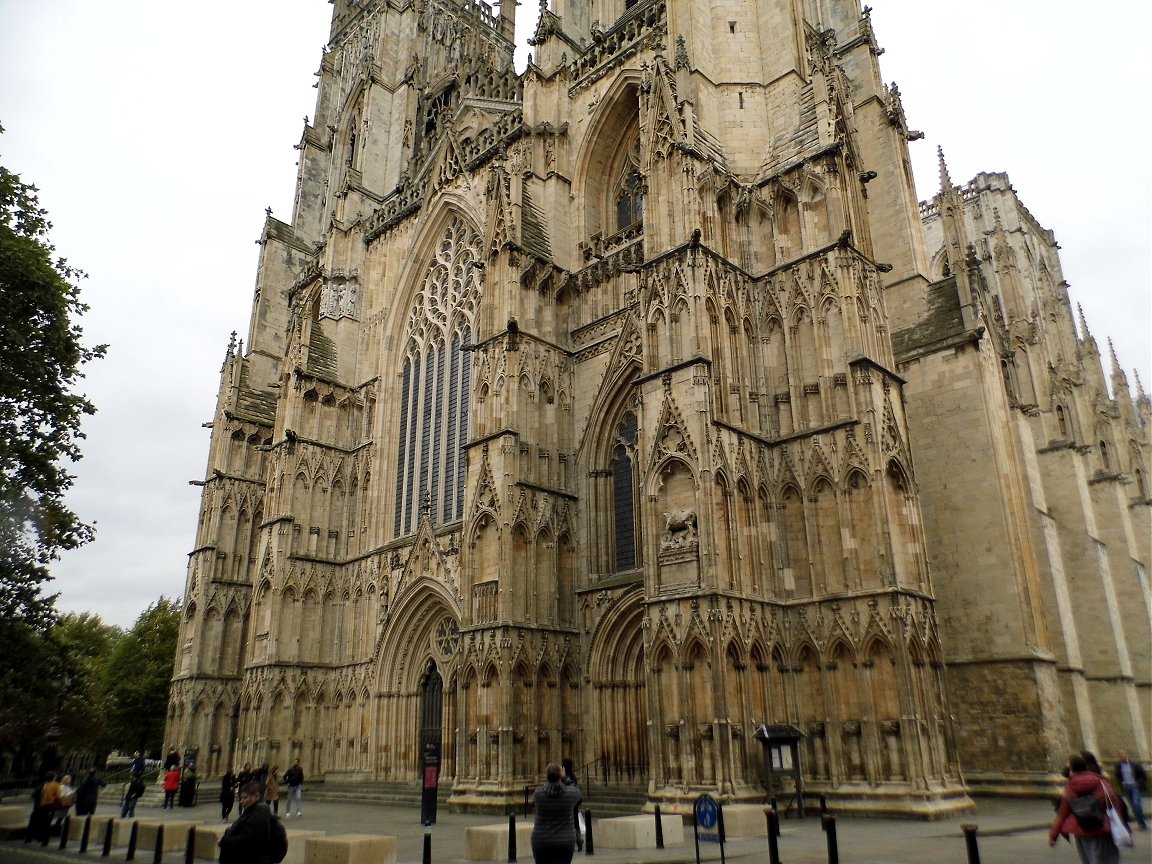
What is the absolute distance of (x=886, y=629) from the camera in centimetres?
1542

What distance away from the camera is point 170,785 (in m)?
23.1

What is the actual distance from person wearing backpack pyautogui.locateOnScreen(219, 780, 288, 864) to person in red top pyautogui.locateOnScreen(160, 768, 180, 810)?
1965cm

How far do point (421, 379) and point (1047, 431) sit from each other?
1950 cm

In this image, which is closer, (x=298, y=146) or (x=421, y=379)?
(x=421, y=379)

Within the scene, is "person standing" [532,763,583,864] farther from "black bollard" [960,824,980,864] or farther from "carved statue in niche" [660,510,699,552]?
"carved statue in niche" [660,510,699,552]

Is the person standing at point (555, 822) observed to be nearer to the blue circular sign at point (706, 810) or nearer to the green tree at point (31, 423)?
the blue circular sign at point (706, 810)

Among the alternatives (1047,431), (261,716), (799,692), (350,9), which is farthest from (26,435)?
(350,9)

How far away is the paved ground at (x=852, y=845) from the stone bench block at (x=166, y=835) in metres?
0.23

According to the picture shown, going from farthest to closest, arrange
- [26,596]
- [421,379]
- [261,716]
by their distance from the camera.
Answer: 1. [421,379]
2. [261,716]
3. [26,596]

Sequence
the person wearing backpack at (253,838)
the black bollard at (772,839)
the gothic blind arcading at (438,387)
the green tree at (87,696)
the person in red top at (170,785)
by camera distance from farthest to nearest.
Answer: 1. the green tree at (87,696)
2. the gothic blind arcading at (438,387)
3. the person in red top at (170,785)
4. the black bollard at (772,839)
5. the person wearing backpack at (253,838)

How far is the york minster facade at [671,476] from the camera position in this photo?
16188 millimetres

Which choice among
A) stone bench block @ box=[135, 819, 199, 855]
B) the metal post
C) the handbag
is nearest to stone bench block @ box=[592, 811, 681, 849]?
stone bench block @ box=[135, 819, 199, 855]

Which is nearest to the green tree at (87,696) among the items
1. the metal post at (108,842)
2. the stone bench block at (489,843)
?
the metal post at (108,842)

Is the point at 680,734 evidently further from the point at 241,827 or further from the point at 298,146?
the point at 298,146
